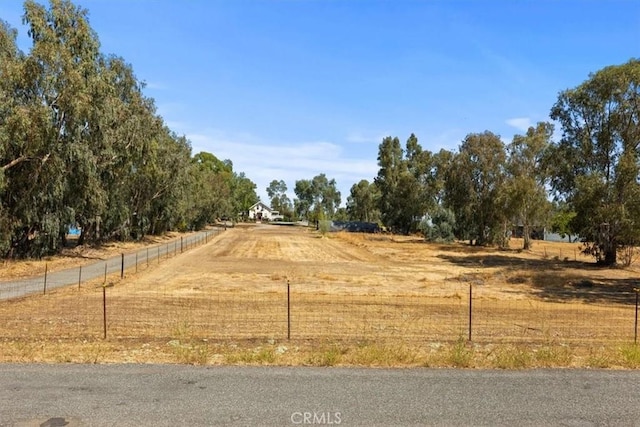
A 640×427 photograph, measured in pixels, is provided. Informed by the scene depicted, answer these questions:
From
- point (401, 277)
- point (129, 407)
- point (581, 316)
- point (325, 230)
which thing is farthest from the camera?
point (325, 230)

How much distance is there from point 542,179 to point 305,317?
43.4 meters

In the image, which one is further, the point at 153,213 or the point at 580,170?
the point at 153,213

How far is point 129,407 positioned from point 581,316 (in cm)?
1530

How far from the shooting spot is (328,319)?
14461mm

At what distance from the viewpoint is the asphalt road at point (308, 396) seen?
221 inches

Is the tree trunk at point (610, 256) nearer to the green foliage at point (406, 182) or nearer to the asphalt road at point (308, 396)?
the asphalt road at point (308, 396)

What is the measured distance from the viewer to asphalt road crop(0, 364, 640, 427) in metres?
5.60

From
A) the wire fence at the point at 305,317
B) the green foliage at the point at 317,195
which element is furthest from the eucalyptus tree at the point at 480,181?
the green foliage at the point at 317,195

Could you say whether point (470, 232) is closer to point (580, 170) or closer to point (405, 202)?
point (405, 202)

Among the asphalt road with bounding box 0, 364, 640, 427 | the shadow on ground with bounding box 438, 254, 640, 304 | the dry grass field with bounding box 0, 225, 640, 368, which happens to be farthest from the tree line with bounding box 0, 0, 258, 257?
the shadow on ground with bounding box 438, 254, 640, 304

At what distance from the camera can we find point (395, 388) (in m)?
6.75

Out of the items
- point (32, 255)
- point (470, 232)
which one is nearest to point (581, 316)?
point (32, 255)

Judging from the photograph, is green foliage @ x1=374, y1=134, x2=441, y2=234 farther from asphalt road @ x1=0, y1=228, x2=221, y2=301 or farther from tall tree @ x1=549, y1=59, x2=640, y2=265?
asphalt road @ x1=0, y1=228, x2=221, y2=301

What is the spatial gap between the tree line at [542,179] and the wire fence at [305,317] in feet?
39.6
